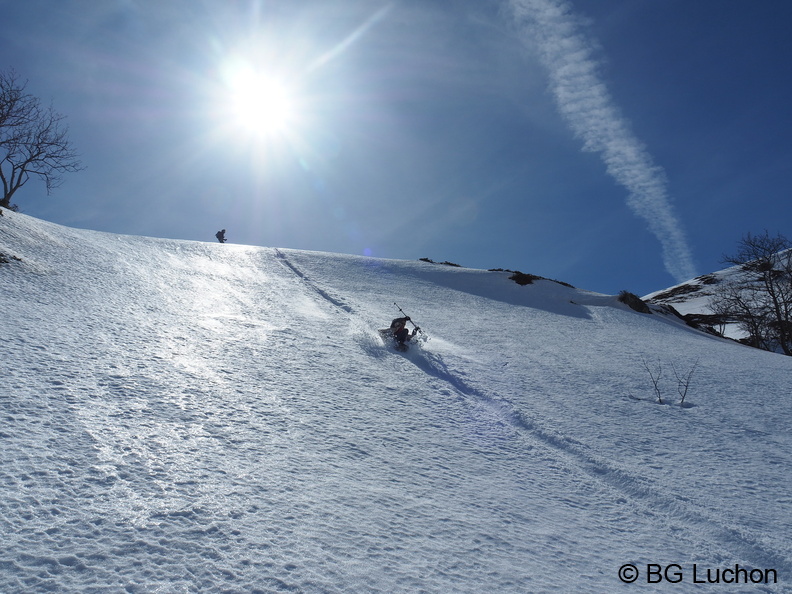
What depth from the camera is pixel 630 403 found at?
5.46 metres

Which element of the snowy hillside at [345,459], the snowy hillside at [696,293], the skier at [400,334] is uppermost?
the snowy hillside at [696,293]

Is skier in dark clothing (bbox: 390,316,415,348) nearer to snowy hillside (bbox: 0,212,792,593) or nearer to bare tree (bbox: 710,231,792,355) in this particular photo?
snowy hillside (bbox: 0,212,792,593)

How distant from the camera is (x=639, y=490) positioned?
3.38 m

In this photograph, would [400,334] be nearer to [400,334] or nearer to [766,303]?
[400,334]

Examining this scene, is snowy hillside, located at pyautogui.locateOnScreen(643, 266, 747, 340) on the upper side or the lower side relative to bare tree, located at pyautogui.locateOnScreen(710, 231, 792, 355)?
upper

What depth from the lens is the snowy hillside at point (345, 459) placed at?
1984mm

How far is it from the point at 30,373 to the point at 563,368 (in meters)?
6.78

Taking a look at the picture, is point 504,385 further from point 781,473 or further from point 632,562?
point 632,562

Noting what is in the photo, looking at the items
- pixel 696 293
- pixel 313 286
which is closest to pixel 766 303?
pixel 313 286

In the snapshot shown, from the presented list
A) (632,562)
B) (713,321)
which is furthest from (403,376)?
(713,321)

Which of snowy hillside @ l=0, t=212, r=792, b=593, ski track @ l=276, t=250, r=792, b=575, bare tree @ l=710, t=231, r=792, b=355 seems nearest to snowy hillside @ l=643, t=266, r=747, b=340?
bare tree @ l=710, t=231, r=792, b=355

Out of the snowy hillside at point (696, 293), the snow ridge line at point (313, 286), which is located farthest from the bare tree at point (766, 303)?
the snow ridge line at point (313, 286)

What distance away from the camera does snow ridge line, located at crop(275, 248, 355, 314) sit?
10.4m

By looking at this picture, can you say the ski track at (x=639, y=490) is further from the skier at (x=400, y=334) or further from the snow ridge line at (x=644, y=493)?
the skier at (x=400, y=334)
